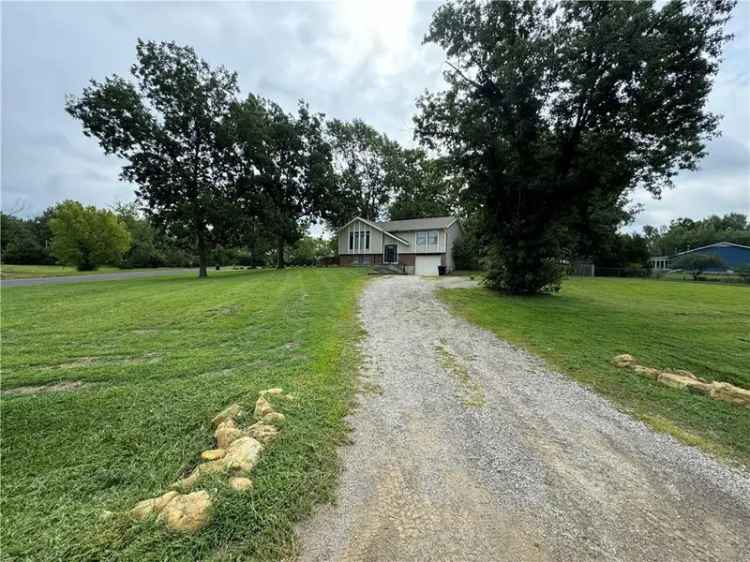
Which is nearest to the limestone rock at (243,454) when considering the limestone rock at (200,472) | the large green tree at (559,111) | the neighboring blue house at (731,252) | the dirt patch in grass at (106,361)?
the limestone rock at (200,472)

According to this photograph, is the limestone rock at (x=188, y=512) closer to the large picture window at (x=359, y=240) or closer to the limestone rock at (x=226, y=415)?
the limestone rock at (x=226, y=415)

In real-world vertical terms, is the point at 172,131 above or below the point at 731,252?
above

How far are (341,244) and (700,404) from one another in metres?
29.9

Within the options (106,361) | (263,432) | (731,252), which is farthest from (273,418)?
(731,252)

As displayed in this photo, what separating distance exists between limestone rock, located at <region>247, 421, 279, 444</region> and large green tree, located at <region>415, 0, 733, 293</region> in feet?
39.4

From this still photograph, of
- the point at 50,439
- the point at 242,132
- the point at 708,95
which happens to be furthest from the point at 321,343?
the point at 242,132

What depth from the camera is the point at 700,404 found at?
4.05 metres

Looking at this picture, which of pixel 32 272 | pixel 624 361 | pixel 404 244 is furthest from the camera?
pixel 404 244

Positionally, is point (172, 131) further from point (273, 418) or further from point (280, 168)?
point (273, 418)

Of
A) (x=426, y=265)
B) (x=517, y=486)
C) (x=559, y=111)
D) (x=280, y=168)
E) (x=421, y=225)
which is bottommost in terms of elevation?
(x=517, y=486)

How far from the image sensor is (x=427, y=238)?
28.8 m

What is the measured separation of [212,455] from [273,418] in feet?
2.09

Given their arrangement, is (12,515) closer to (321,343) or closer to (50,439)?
(50,439)

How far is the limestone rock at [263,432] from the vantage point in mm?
2870
